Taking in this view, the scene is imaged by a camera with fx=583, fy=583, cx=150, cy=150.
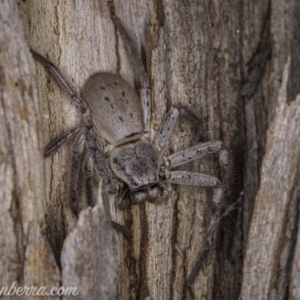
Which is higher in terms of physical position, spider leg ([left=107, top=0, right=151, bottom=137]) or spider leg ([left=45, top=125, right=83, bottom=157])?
spider leg ([left=107, top=0, right=151, bottom=137])

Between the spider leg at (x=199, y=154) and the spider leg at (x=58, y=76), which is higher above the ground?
the spider leg at (x=58, y=76)

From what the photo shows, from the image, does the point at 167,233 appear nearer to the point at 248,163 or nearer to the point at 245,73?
the point at 248,163

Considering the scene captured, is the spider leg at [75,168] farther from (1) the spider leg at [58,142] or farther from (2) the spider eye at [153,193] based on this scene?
(2) the spider eye at [153,193]

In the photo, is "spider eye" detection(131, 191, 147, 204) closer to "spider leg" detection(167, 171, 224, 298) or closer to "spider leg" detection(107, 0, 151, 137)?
"spider leg" detection(167, 171, 224, 298)

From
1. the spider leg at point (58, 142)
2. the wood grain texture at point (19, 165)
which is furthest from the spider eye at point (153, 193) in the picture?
the wood grain texture at point (19, 165)

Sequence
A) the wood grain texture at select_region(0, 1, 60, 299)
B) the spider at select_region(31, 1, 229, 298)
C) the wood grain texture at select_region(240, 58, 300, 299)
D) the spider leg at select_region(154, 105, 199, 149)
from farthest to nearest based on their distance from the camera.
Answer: the spider leg at select_region(154, 105, 199, 149), the spider at select_region(31, 1, 229, 298), the wood grain texture at select_region(240, 58, 300, 299), the wood grain texture at select_region(0, 1, 60, 299)

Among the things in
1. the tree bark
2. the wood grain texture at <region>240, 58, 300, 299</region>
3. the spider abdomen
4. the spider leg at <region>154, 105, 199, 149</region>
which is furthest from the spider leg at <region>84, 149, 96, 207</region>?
the wood grain texture at <region>240, 58, 300, 299</region>

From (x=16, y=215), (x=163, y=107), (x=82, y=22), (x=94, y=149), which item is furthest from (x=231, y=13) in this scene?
(x=16, y=215)

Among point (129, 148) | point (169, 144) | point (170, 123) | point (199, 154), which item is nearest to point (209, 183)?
point (199, 154)
